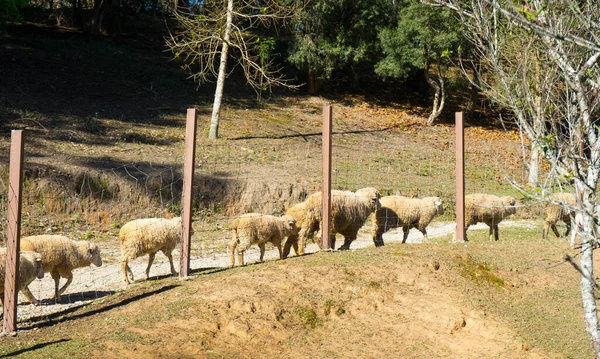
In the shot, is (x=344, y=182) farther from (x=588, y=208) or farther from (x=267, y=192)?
(x=588, y=208)

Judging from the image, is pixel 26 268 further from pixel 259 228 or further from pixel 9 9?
pixel 9 9

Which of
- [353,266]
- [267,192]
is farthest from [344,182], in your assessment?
[353,266]

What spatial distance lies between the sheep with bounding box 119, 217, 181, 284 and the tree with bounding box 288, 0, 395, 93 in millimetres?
21942

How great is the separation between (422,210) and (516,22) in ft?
35.8

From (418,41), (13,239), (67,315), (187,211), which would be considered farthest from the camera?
(418,41)

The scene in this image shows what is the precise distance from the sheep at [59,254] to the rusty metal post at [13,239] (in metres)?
2.51

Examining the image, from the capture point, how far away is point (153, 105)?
2800 centimetres

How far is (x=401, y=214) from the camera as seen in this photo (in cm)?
1535

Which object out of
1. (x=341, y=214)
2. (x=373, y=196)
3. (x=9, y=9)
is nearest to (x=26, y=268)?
(x=341, y=214)

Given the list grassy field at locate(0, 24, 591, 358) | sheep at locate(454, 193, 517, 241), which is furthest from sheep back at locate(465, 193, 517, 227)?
grassy field at locate(0, 24, 591, 358)

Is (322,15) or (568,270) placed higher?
(322,15)

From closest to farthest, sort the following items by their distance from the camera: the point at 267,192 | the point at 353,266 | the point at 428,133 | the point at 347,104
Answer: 1. the point at 353,266
2. the point at 267,192
3. the point at 428,133
4. the point at 347,104

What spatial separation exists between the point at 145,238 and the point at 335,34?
24.0 meters

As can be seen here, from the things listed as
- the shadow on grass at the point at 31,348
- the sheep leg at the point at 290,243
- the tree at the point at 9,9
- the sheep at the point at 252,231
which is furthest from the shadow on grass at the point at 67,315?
the tree at the point at 9,9
